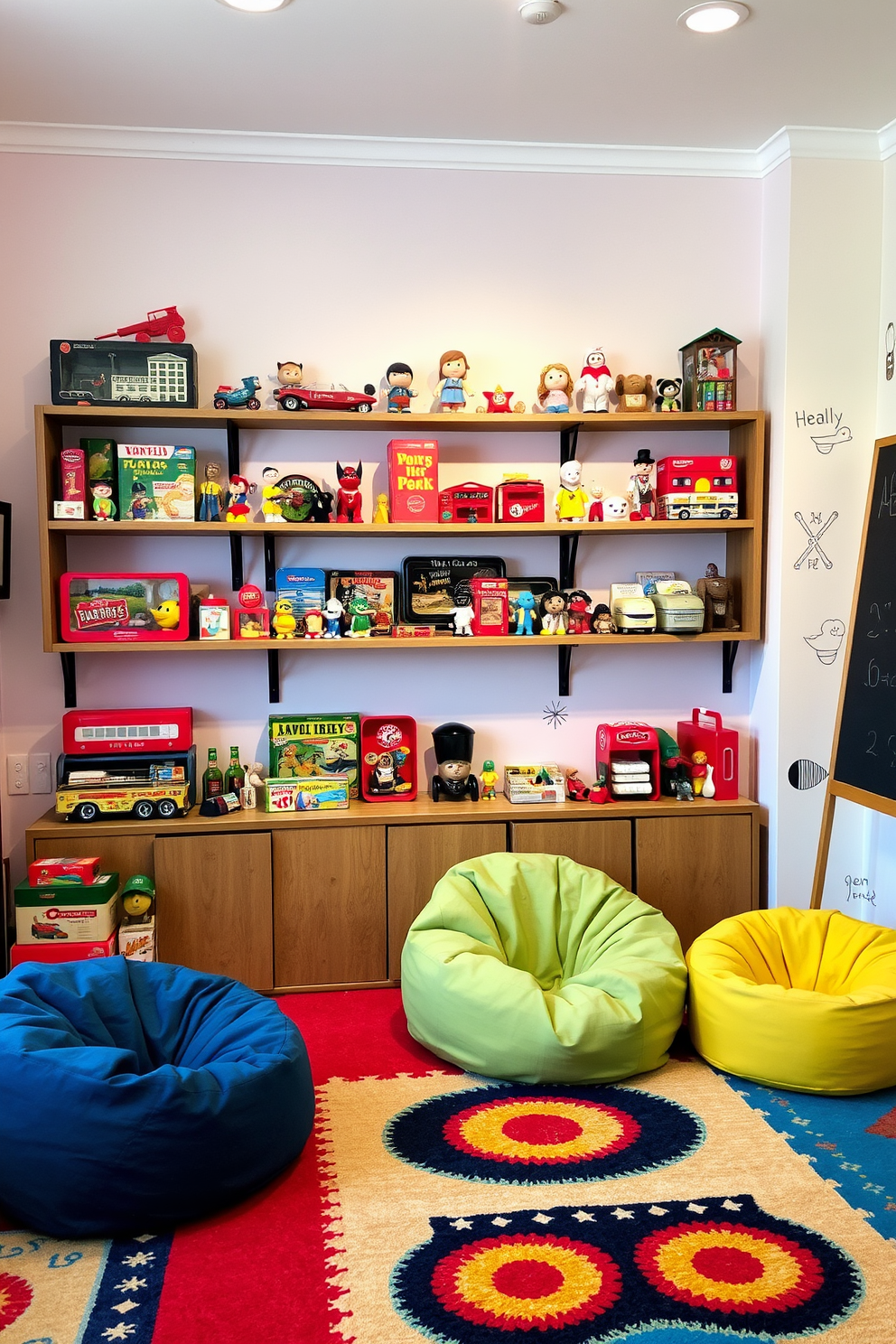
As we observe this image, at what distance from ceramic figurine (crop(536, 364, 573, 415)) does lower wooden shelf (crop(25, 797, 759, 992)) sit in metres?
1.37

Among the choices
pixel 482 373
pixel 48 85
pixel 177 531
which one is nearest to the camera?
pixel 48 85

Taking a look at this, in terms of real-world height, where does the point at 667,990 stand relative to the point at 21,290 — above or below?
below

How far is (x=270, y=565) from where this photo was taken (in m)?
3.64

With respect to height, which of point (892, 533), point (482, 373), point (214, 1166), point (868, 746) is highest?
point (482, 373)

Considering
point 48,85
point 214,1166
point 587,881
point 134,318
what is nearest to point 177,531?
point 134,318

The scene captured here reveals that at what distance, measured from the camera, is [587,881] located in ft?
10.9

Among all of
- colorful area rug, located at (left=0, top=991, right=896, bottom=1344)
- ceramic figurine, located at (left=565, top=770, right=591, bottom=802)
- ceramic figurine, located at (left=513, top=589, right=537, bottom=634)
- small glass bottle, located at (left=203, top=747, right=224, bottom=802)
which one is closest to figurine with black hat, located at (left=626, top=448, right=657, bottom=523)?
ceramic figurine, located at (left=513, top=589, right=537, bottom=634)

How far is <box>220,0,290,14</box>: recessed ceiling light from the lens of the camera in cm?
263

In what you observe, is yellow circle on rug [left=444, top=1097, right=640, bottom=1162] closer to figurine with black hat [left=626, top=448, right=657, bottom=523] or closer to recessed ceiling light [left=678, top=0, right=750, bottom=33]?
figurine with black hat [left=626, top=448, right=657, bottom=523]

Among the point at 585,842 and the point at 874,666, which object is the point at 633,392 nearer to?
the point at 874,666

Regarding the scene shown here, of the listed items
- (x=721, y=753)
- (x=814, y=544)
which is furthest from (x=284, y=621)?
(x=814, y=544)

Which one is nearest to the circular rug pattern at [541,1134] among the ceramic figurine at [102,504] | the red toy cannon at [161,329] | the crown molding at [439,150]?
the ceramic figurine at [102,504]

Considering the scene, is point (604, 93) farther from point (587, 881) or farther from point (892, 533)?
point (587, 881)

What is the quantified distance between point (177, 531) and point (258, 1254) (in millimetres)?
2151
